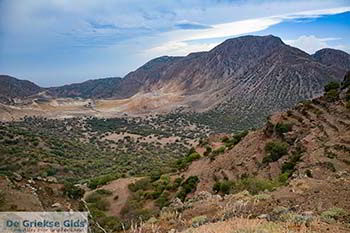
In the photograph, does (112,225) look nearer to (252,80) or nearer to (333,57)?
(252,80)

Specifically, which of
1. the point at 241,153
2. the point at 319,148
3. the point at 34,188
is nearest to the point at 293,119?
the point at 241,153

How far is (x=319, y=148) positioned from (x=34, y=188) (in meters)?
16.2

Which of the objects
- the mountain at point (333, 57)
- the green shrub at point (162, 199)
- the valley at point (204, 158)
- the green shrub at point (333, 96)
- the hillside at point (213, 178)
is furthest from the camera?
the mountain at point (333, 57)

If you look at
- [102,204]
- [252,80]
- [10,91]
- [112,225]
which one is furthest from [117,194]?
[10,91]

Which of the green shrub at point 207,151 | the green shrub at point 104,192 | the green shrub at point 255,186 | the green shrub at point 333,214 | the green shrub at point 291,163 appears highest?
the green shrub at point 333,214

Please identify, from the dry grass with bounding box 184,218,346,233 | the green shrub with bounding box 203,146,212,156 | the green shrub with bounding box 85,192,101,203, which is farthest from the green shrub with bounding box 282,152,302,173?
the dry grass with bounding box 184,218,346,233

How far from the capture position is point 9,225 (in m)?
11.7

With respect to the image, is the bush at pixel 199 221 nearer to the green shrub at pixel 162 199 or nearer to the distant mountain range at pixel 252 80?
the green shrub at pixel 162 199

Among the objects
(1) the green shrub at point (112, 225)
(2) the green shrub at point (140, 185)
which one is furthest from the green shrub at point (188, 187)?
(1) the green shrub at point (112, 225)

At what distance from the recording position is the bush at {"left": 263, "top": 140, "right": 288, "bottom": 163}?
29.4 m

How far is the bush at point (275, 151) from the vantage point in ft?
96.5

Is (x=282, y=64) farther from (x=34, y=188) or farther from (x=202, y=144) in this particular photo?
(x=34, y=188)

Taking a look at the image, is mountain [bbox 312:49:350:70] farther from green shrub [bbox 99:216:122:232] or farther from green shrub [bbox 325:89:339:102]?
green shrub [bbox 99:216:122:232]

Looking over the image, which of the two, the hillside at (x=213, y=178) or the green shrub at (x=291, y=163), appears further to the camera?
the green shrub at (x=291, y=163)
